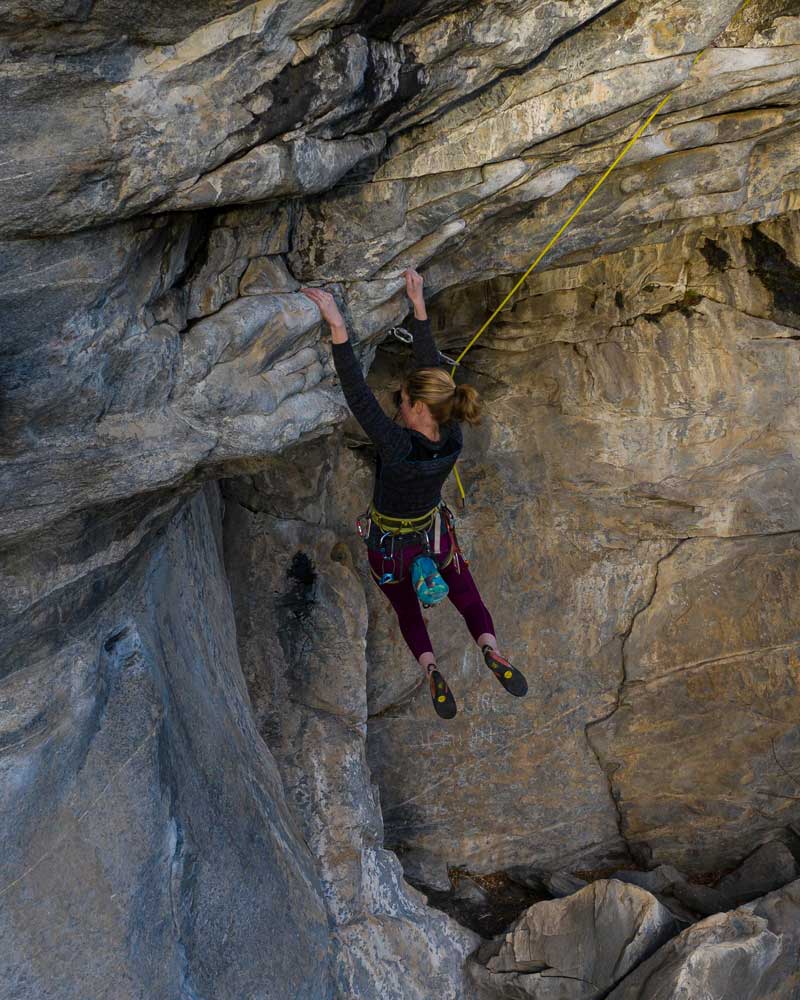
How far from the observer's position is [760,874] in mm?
7695

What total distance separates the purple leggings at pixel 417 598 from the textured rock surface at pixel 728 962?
249 centimetres

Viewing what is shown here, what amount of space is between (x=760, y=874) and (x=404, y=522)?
450 centimetres

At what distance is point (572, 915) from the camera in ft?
22.6

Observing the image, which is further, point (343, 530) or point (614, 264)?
point (343, 530)

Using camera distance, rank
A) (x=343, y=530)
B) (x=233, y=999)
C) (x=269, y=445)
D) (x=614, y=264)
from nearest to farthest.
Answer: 1. (x=269, y=445)
2. (x=233, y=999)
3. (x=614, y=264)
4. (x=343, y=530)

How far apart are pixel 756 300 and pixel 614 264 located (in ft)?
3.71

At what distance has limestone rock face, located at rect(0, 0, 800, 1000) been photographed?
11.5 feet

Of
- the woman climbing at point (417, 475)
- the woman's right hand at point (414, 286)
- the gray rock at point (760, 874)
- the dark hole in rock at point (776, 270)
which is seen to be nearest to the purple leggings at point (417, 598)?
the woman climbing at point (417, 475)

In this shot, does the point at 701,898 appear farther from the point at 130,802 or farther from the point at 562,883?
the point at 130,802

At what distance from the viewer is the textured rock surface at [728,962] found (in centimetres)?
607

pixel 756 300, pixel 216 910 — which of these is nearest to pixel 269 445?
pixel 216 910

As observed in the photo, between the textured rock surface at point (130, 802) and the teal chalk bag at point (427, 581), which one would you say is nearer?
the textured rock surface at point (130, 802)

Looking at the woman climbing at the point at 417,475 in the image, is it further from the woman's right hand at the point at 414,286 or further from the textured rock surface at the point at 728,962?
the textured rock surface at the point at 728,962

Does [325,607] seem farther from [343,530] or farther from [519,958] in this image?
[519,958]
